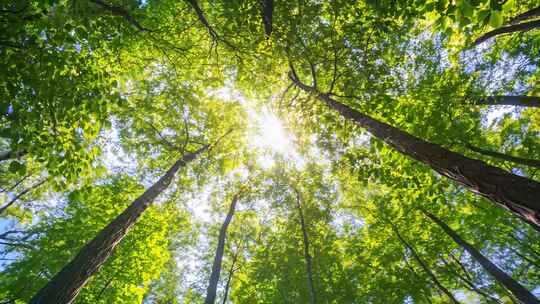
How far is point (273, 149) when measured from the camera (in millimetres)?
12867

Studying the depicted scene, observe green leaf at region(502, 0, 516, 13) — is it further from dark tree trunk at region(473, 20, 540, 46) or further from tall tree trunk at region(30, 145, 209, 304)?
dark tree trunk at region(473, 20, 540, 46)

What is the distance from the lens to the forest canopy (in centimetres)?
390

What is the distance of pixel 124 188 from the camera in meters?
14.4

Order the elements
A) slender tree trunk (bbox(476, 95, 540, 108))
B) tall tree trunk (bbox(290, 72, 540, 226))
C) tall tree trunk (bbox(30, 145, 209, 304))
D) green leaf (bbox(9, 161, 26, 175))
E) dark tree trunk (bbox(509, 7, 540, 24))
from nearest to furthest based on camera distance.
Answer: tall tree trunk (bbox(290, 72, 540, 226)) → green leaf (bbox(9, 161, 26, 175)) → tall tree trunk (bbox(30, 145, 209, 304)) → dark tree trunk (bbox(509, 7, 540, 24)) → slender tree trunk (bbox(476, 95, 540, 108))

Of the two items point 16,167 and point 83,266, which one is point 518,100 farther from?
point 83,266

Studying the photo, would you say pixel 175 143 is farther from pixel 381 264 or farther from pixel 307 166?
pixel 381 264

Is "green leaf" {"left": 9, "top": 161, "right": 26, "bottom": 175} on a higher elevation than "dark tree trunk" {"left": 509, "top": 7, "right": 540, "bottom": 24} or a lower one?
lower

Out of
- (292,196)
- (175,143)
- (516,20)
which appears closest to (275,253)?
(292,196)

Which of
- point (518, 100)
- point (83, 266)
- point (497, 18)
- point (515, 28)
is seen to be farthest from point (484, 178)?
point (518, 100)

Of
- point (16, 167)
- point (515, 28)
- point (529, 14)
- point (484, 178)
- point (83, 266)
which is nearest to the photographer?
point (484, 178)

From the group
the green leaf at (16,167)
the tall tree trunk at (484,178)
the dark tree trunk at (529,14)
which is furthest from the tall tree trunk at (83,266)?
the dark tree trunk at (529,14)

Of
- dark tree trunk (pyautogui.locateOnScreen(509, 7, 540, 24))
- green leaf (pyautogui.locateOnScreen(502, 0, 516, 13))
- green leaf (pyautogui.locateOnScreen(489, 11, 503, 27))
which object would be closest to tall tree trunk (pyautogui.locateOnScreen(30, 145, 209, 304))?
green leaf (pyautogui.locateOnScreen(489, 11, 503, 27))

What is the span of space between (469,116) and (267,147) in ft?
29.2

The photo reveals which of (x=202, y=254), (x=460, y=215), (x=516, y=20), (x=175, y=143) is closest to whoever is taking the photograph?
(x=516, y=20)
